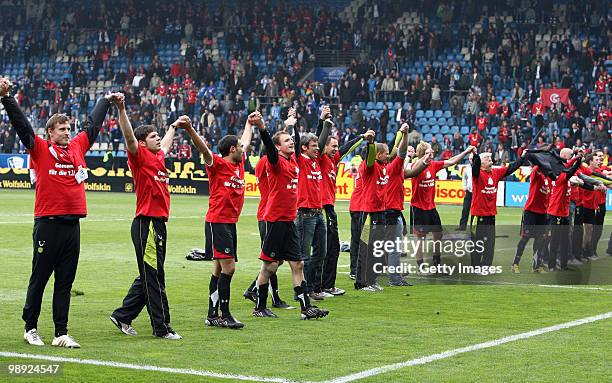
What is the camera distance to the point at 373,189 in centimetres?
1488

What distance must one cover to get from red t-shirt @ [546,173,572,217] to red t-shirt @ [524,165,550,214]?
0.21m

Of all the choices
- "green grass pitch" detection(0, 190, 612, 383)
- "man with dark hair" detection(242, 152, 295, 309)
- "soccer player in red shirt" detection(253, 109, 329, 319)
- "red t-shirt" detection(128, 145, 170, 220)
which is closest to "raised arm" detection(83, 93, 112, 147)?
"red t-shirt" detection(128, 145, 170, 220)

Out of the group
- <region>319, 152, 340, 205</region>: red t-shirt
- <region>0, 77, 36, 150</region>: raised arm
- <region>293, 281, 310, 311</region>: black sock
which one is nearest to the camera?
<region>0, 77, 36, 150</region>: raised arm

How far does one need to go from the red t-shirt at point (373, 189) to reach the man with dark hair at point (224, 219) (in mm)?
3558

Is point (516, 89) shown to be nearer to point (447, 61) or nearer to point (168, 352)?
point (447, 61)

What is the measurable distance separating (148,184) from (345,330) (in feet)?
8.58

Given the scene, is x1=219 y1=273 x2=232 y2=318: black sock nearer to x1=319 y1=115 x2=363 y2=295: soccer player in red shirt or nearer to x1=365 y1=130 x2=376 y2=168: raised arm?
x1=319 y1=115 x2=363 y2=295: soccer player in red shirt

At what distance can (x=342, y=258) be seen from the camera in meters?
19.7

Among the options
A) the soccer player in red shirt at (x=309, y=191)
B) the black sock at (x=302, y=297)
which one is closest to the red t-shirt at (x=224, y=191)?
the black sock at (x=302, y=297)

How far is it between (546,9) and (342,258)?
97.9 feet

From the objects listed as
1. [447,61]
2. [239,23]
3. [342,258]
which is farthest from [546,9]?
[342,258]

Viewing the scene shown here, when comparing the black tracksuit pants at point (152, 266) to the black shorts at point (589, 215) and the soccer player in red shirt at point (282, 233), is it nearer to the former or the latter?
the soccer player in red shirt at point (282, 233)

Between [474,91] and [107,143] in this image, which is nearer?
[474,91]

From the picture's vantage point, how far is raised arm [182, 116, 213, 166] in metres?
10.4
